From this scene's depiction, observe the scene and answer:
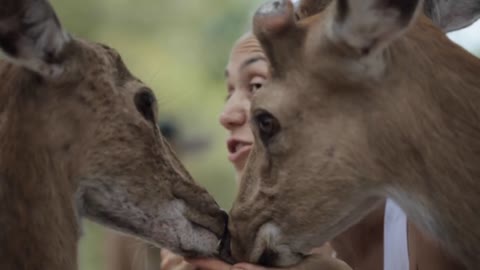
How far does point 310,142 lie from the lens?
3199 mm

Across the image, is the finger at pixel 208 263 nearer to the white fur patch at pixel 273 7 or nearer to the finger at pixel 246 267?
the finger at pixel 246 267

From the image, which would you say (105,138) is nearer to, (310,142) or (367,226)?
(310,142)

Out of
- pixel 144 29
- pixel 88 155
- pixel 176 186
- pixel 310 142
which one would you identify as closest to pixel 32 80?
pixel 88 155

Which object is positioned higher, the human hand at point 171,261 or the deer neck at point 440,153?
the deer neck at point 440,153

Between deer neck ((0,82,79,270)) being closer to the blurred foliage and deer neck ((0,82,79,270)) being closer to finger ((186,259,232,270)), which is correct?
finger ((186,259,232,270))

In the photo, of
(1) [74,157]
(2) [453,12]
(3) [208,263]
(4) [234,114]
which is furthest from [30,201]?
(2) [453,12]

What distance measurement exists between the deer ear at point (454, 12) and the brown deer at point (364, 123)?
27.4 inches

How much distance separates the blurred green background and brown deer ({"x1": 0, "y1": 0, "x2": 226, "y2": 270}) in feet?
15.3

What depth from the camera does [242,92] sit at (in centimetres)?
451

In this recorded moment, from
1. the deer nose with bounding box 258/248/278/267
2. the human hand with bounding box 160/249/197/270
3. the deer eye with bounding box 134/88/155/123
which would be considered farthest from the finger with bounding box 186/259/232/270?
the deer eye with bounding box 134/88/155/123

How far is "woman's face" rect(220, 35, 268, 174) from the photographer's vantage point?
4453mm

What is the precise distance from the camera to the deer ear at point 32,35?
2941 mm

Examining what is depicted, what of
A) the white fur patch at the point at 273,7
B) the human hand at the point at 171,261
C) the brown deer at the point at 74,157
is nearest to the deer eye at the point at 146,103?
the brown deer at the point at 74,157

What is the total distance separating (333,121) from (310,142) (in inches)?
4.1
